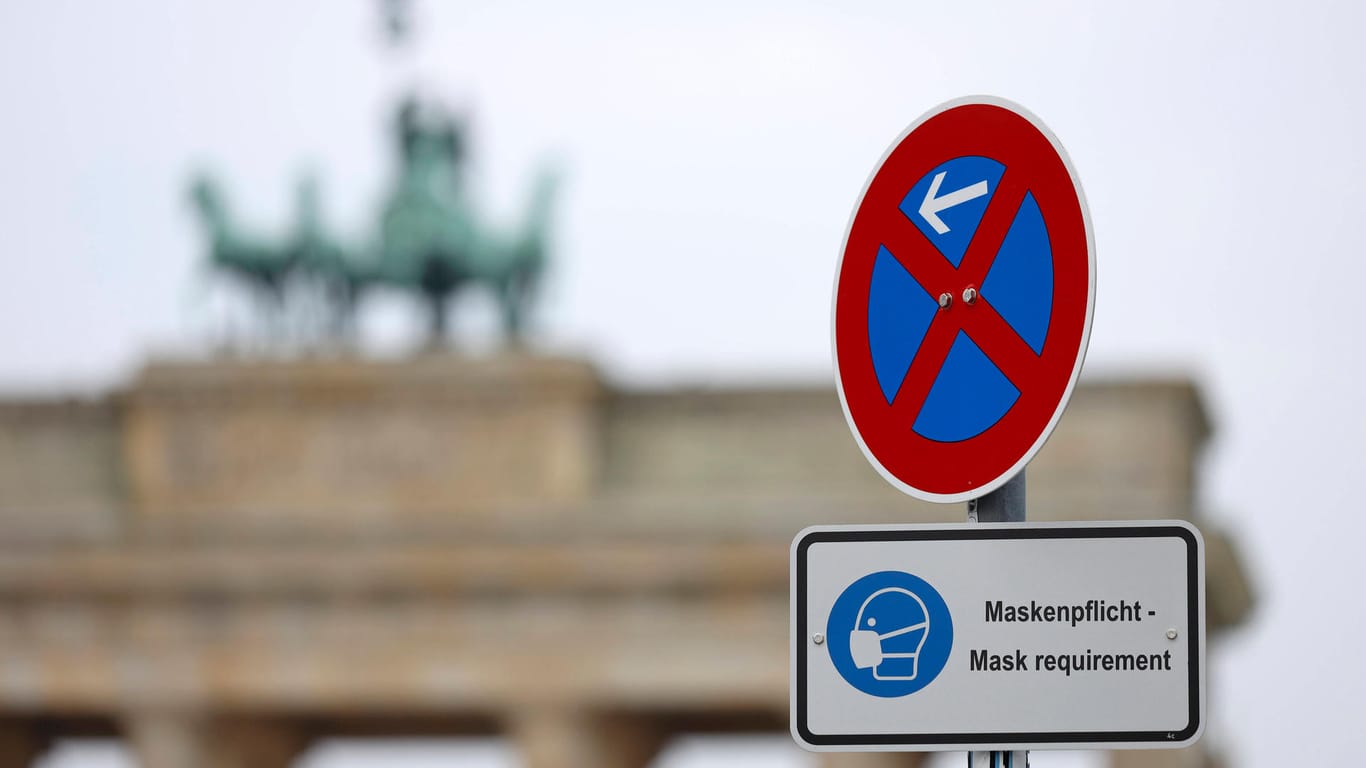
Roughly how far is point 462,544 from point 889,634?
28063 millimetres

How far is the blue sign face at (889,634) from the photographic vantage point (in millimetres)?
4141

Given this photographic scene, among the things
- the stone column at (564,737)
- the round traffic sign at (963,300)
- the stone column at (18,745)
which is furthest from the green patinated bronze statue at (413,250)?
the round traffic sign at (963,300)

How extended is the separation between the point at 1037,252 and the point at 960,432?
0.32 m

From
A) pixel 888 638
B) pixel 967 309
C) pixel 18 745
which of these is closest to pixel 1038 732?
pixel 888 638

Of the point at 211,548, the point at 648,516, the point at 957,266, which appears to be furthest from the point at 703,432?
the point at 957,266

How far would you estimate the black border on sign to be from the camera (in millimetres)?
4035

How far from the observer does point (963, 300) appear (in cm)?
430

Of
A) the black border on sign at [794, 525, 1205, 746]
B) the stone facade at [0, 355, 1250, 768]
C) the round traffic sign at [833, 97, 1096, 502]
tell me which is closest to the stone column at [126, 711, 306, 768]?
the stone facade at [0, 355, 1250, 768]

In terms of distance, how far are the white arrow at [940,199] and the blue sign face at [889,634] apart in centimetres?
61

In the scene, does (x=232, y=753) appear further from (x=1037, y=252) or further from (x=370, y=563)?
(x=1037, y=252)

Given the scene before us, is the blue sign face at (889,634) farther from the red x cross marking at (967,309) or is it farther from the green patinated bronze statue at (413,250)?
the green patinated bronze statue at (413,250)

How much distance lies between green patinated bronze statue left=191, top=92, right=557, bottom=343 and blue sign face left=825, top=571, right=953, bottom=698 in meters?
28.9

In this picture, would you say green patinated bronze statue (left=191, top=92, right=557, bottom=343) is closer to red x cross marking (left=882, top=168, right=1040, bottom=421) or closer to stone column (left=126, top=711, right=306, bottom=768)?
stone column (left=126, top=711, right=306, bottom=768)

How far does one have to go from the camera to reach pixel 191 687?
32.3m
